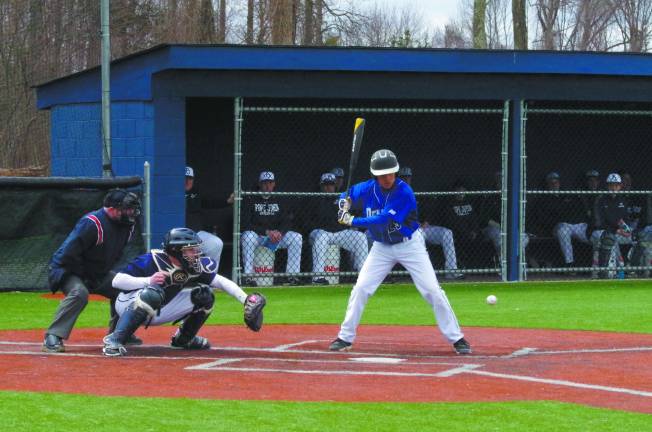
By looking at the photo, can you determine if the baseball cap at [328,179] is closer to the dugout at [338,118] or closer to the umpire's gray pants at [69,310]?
the dugout at [338,118]

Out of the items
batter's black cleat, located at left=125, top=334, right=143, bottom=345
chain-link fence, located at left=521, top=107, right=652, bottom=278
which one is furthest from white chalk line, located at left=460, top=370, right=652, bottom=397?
chain-link fence, located at left=521, top=107, right=652, bottom=278

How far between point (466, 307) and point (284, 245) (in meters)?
3.27

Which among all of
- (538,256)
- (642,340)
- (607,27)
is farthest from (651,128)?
(607,27)

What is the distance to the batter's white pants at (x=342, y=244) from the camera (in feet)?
49.8

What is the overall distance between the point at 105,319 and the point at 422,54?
5.71 metres

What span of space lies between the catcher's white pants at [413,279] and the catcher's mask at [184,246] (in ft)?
4.20

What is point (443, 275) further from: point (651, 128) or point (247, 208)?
point (651, 128)

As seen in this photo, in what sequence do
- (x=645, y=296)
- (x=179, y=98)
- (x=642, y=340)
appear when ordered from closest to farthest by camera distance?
(x=642, y=340) → (x=645, y=296) → (x=179, y=98)

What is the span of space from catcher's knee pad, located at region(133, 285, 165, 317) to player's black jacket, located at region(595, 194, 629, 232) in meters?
9.29

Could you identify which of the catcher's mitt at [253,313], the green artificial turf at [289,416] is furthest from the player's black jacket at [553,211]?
the green artificial turf at [289,416]

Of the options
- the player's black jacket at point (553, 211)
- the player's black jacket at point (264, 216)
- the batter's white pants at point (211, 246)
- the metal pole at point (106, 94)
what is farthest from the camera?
the player's black jacket at point (553, 211)

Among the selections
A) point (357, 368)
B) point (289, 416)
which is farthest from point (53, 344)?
point (289, 416)

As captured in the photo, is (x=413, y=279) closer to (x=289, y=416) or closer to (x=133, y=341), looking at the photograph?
(x=133, y=341)

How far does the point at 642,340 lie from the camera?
32.7ft
